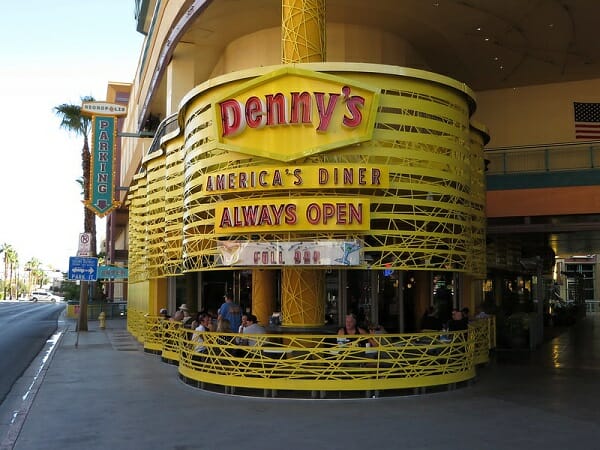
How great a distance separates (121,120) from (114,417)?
57450 mm

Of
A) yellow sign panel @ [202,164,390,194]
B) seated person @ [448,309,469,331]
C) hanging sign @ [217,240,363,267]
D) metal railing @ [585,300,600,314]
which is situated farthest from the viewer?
metal railing @ [585,300,600,314]

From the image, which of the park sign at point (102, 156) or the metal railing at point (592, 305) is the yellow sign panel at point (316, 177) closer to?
the park sign at point (102, 156)

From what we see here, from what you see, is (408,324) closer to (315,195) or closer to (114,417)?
(315,195)

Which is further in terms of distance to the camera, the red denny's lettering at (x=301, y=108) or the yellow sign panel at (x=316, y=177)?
the red denny's lettering at (x=301, y=108)

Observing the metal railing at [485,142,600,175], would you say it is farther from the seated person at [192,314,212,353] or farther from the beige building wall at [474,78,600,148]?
the seated person at [192,314,212,353]

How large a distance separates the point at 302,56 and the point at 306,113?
3.14m

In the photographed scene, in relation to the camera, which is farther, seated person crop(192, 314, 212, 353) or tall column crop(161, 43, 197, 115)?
tall column crop(161, 43, 197, 115)

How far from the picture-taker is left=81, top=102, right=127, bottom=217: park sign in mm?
32156

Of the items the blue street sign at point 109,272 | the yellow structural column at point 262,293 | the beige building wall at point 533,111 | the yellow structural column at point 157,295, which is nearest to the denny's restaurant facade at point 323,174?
the yellow structural column at point 262,293

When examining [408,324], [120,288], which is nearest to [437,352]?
[408,324]

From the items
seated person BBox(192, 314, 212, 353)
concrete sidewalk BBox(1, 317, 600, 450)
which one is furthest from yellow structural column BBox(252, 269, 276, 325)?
concrete sidewalk BBox(1, 317, 600, 450)

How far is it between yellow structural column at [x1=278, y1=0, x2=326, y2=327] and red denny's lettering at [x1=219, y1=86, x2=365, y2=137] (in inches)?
108

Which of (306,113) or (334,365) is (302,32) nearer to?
(306,113)

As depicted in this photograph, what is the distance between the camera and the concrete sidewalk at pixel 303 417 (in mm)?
8766
